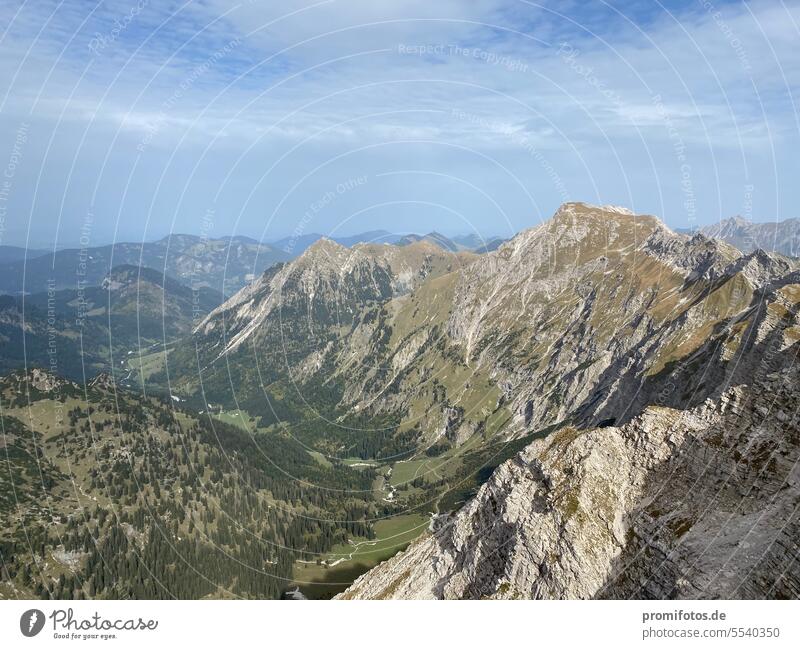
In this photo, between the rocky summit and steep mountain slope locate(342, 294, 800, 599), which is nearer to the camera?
steep mountain slope locate(342, 294, 800, 599)

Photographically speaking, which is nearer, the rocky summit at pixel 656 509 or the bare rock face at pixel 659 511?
the bare rock face at pixel 659 511

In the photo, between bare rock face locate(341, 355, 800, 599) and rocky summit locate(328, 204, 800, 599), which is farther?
rocky summit locate(328, 204, 800, 599)

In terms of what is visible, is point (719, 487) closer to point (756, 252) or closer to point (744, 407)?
point (744, 407)

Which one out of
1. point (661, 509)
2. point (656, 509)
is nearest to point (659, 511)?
point (661, 509)

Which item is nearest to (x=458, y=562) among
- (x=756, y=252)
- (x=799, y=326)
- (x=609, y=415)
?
(x=799, y=326)
